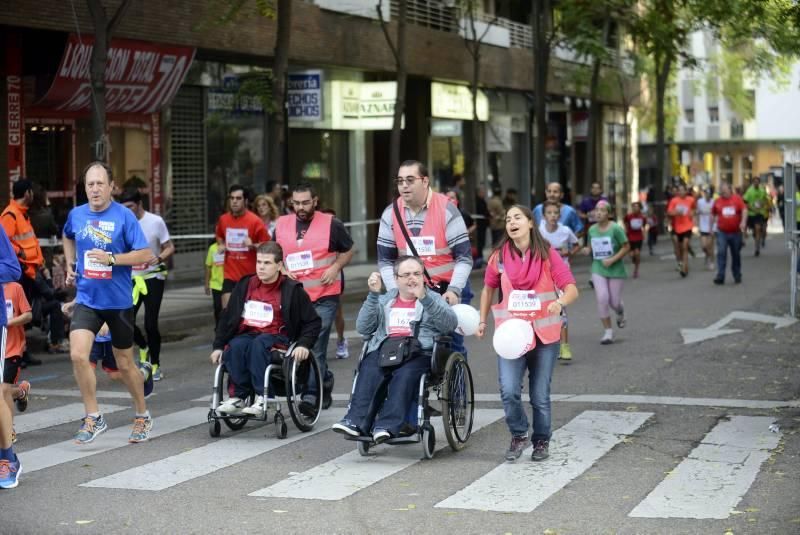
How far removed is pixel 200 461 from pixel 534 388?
223 centimetres

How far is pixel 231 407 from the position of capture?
33.0 ft

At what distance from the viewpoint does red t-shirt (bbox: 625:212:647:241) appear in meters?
30.7

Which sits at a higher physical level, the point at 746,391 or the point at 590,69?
A: the point at 590,69

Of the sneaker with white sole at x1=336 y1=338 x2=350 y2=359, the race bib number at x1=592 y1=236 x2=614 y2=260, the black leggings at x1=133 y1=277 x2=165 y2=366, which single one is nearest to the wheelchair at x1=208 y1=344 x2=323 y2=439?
the black leggings at x1=133 y1=277 x2=165 y2=366

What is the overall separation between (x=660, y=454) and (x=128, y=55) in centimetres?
1637

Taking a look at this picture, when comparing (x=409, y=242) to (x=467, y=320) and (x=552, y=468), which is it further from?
(x=552, y=468)

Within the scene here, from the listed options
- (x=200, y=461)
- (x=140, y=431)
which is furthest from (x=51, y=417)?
(x=200, y=461)

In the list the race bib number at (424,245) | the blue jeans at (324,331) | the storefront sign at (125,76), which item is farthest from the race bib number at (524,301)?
the storefront sign at (125,76)

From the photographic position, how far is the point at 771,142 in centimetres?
9306

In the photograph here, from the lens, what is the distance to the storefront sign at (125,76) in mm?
22234

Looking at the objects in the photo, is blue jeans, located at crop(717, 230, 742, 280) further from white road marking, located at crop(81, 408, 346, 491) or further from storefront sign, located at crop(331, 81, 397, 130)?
white road marking, located at crop(81, 408, 346, 491)

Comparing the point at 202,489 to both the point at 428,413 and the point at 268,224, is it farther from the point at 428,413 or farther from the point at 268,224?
the point at 268,224

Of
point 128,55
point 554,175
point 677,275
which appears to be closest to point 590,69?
point 554,175

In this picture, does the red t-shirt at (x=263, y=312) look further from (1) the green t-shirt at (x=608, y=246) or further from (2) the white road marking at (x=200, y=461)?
(1) the green t-shirt at (x=608, y=246)
